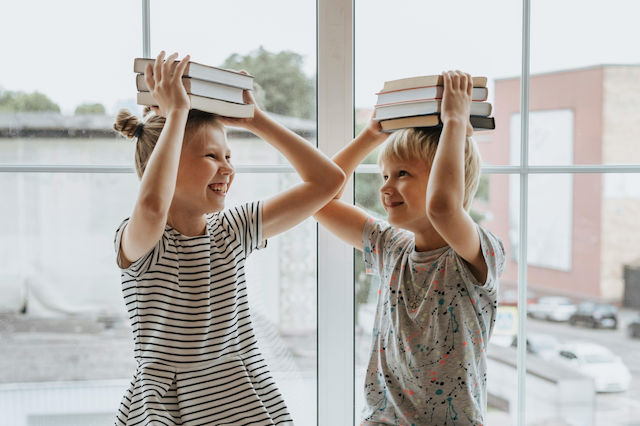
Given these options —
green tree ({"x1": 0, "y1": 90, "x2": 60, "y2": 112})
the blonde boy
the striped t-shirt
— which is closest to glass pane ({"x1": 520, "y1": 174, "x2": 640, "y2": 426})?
the blonde boy

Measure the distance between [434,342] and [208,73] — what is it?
78 centimetres

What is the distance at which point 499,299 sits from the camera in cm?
168

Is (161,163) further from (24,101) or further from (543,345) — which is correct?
(543,345)

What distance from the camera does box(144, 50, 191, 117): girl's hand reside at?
49.2 inches

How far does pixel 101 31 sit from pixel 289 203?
2.30ft

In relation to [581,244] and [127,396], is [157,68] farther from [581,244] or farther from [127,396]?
[581,244]

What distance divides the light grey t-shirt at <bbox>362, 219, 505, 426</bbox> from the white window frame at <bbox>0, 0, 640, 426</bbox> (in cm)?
23

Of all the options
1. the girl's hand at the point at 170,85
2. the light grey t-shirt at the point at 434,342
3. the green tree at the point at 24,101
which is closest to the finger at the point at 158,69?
the girl's hand at the point at 170,85

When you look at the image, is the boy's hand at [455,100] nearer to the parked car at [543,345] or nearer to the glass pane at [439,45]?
the glass pane at [439,45]

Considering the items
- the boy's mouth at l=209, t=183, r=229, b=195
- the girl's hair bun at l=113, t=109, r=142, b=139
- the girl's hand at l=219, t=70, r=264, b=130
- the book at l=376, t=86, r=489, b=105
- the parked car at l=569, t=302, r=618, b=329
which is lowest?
the parked car at l=569, t=302, r=618, b=329

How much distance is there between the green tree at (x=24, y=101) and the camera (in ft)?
5.22

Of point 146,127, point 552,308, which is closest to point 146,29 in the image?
point 146,127

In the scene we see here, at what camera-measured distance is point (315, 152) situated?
4.78 feet

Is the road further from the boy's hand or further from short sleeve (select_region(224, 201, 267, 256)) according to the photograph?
short sleeve (select_region(224, 201, 267, 256))
